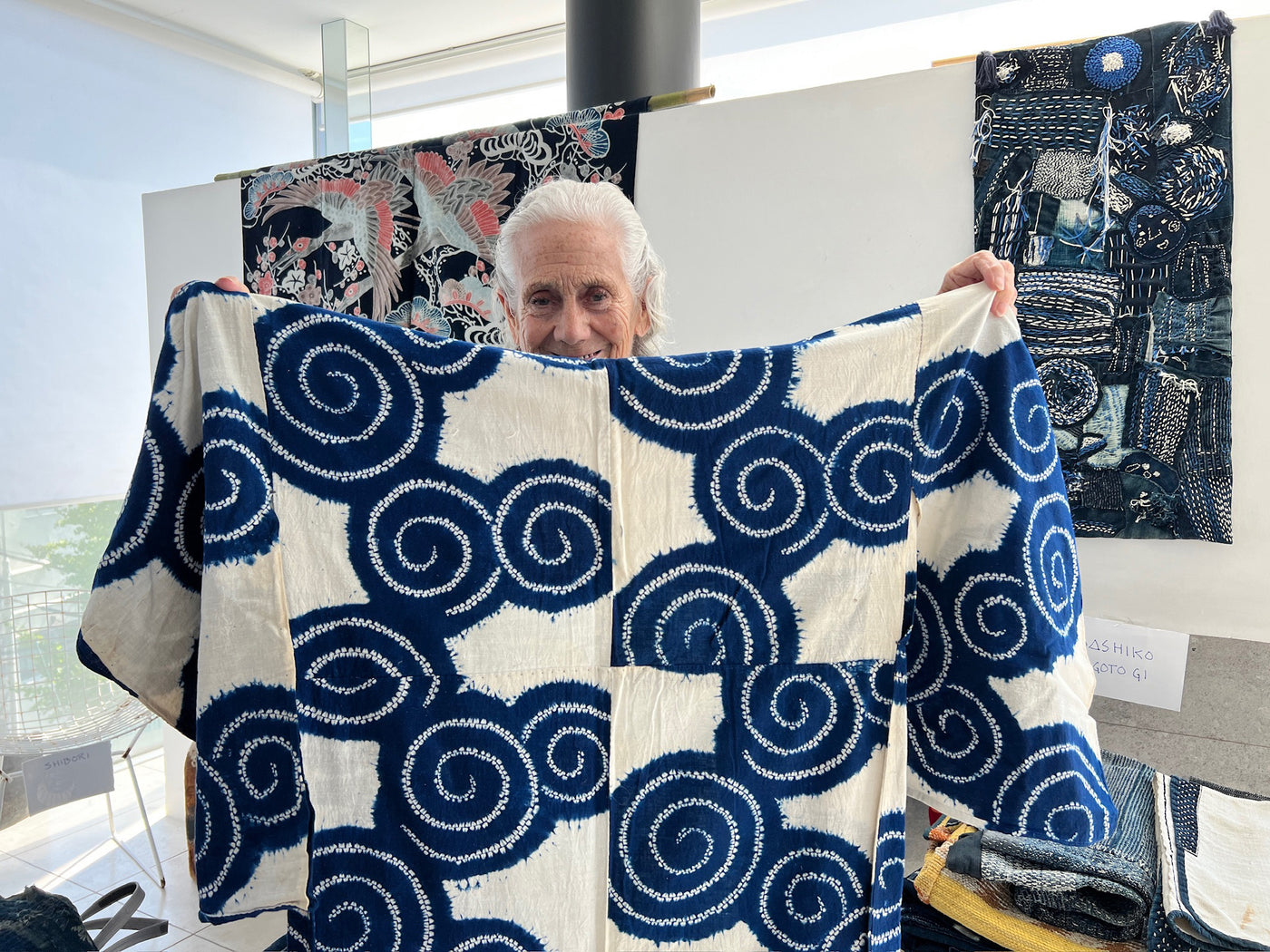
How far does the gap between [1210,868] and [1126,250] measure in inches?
31.2

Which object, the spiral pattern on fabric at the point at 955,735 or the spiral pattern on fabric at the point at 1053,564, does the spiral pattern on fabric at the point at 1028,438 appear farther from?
the spiral pattern on fabric at the point at 955,735

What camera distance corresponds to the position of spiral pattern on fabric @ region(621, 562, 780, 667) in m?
0.74

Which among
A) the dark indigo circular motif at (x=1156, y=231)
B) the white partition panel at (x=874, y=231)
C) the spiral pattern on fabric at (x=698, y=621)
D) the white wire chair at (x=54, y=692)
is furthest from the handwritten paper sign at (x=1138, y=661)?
the white wire chair at (x=54, y=692)

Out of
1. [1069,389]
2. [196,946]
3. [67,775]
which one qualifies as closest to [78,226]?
[67,775]

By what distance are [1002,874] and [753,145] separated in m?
1.17

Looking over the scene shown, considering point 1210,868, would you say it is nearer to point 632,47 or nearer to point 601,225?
point 601,225

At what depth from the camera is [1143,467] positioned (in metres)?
1.21

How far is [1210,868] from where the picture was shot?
3.17ft

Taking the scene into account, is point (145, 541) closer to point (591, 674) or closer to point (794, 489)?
point (591, 674)

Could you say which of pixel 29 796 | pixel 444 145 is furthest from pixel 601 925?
pixel 29 796

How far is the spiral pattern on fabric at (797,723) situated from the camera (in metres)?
0.75

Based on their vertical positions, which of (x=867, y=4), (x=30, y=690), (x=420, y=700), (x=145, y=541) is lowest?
(x=30, y=690)

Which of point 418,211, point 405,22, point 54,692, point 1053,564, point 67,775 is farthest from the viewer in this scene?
point 405,22

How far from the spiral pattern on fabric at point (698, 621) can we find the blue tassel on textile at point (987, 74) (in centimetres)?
94
